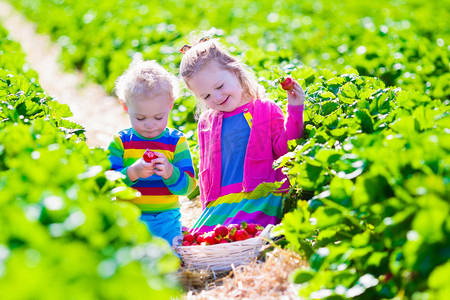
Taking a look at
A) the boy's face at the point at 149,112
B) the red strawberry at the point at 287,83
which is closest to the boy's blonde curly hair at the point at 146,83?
the boy's face at the point at 149,112

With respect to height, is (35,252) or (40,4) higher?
(40,4)

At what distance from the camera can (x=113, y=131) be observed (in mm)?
7281

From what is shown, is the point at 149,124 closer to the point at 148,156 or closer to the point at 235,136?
the point at 148,156

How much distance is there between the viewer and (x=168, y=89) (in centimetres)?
384

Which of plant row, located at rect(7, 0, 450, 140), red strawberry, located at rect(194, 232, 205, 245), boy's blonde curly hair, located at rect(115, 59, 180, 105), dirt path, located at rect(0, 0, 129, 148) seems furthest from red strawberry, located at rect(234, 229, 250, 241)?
dirt path, located at rect(0, 0, 129, 148)

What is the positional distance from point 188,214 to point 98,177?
2.46m

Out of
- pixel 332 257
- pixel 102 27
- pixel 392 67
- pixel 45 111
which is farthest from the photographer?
pixel 102 27

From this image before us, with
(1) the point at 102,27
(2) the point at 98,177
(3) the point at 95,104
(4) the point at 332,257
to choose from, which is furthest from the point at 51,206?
(1) the point at 102,27

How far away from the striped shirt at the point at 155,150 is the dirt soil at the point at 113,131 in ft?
2.06

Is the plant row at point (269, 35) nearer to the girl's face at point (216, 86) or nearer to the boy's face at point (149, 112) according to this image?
the girl's face at point (216, 86)

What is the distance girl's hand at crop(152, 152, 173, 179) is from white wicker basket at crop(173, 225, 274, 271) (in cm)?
46

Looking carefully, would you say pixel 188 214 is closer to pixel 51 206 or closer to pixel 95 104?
pixel 51 206

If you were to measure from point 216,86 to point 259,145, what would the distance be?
19.8 inches

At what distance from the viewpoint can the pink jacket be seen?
4.00 metres
